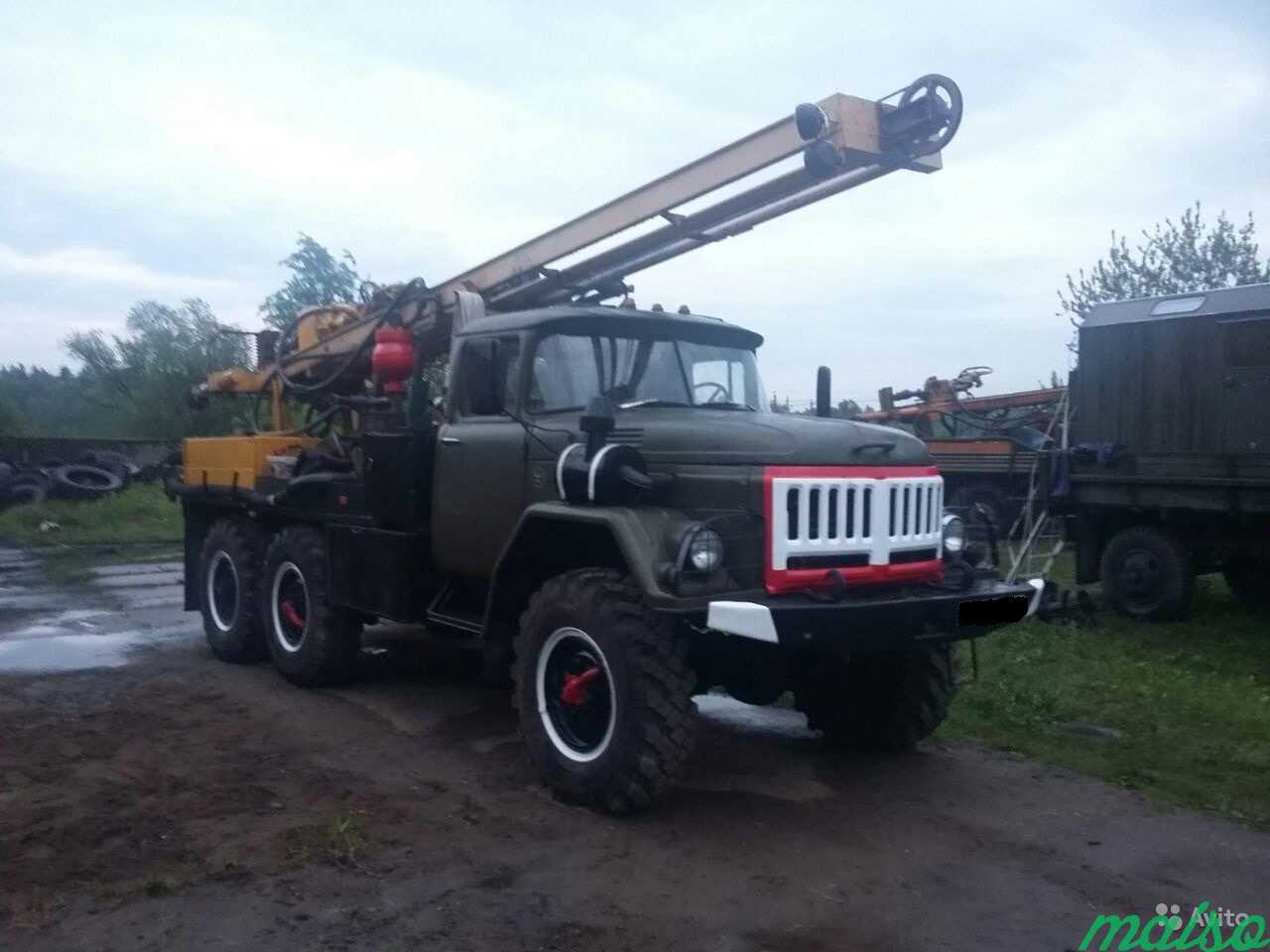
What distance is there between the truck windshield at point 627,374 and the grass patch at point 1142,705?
8.46 feet

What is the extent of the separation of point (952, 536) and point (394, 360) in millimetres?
3822

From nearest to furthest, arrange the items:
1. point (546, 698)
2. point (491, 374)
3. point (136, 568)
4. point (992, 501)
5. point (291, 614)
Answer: point (546, 698), point (491, 374), point (291, 614), point (136, 568), point (992, 501)

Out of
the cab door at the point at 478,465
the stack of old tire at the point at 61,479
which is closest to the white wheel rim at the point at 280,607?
the cab door at the point at 478,465

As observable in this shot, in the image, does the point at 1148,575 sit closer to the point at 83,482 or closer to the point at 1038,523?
the point at 1038,523

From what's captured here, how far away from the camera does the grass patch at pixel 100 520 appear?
766 inches

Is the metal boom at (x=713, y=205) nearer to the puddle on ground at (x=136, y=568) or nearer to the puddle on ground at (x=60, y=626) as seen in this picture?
the puddle on ground at (x=60, y=626)

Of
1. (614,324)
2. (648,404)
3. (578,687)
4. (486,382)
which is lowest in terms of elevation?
(578,687)

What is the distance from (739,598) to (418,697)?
3698 mm

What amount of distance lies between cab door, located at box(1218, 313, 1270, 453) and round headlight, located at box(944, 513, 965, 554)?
5679mm

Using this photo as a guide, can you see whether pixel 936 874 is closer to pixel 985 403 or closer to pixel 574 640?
pixel 574 640

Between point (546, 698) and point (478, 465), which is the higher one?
point (478, 465)

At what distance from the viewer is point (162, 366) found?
32.0m

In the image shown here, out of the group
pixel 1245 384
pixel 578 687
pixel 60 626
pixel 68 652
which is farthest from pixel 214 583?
pixel 1245 384

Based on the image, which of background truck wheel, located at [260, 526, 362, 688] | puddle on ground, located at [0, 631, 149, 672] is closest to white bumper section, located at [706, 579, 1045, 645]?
background truck wheel, located at [260, 526, 362, 688]
